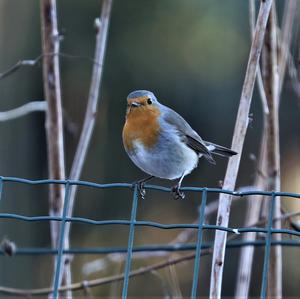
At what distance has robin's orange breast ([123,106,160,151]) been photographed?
276 centimetres

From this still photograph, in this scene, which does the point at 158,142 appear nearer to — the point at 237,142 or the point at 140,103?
the point at 140,103

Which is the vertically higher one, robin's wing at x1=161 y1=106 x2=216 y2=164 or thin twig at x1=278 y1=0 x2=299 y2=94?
thin twig at x1=278 y1=0 x2=299 y2=94

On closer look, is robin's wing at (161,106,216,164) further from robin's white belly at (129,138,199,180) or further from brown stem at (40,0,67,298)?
brown stem at (40,0,67,298)

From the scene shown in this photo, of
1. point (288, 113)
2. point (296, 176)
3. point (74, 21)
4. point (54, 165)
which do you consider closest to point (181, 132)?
point (54, 165)

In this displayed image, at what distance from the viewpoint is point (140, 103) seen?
2873 millimetres

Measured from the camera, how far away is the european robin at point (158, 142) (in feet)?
9.00

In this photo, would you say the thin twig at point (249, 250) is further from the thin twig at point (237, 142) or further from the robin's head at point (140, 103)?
the robin's head at point (140, 103)

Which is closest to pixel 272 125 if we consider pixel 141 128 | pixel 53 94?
pixel 141 128

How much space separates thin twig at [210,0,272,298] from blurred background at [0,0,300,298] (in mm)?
4689

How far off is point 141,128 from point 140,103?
0.14 meters

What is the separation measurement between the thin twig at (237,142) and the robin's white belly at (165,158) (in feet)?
1.99

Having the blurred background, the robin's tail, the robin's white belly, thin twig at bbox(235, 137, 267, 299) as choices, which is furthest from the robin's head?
the blurred background

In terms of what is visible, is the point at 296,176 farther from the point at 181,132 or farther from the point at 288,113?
the point at 181,132

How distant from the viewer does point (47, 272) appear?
6.92m
